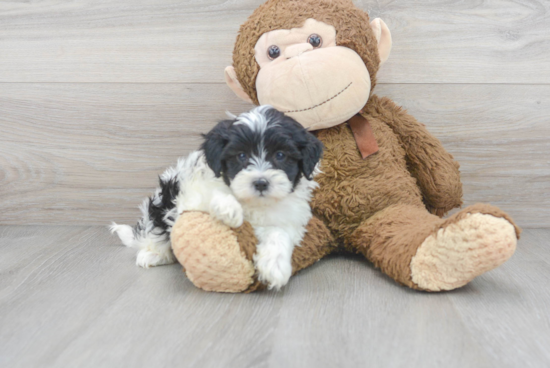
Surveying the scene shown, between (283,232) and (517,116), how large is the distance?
121cm

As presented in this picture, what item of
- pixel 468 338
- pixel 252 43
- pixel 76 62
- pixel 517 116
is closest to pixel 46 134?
pixel 76 62

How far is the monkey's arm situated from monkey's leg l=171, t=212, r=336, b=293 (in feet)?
2.34

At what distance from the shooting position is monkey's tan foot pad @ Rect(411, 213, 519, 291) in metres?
1.15

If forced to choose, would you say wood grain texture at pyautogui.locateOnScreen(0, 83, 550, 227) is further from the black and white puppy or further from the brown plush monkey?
the black and white puppy

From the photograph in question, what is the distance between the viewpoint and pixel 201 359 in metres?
0.96

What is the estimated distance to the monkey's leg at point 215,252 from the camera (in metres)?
1.26

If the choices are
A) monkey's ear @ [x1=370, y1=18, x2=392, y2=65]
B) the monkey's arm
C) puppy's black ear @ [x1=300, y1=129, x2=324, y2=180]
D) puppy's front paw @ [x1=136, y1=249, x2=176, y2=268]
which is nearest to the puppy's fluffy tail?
puppy's front paw @ [x1=136, y1=249, x2=176, y2=268]

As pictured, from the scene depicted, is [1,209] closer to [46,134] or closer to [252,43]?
[46,134]

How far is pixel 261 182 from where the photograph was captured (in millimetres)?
1266

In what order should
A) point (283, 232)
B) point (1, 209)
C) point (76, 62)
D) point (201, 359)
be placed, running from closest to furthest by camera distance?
point (201, 359)
point (283, 232)
point (76, 62)
point (1, 209)

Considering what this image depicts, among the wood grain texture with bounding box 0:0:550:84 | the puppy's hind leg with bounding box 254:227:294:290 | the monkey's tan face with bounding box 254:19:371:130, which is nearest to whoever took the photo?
the puppy's hind leg with bounding box 254:227:294:290

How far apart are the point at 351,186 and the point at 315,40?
19.6 inches

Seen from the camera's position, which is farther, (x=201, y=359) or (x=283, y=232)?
(x=283, y=232)

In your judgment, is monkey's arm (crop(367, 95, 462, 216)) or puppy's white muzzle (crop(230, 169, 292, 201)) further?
monkey's arm (crop(367, 95, 462, 216))
